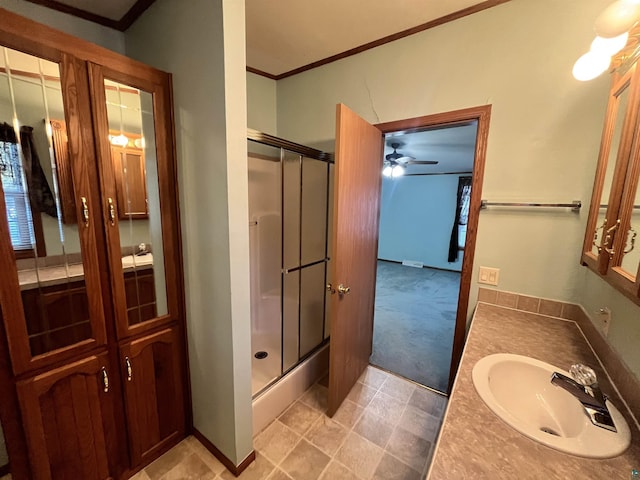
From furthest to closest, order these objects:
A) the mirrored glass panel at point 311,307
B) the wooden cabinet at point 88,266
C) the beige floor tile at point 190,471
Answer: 1. the mirrored glass panel at point 311,307
2. the beige floor tile at point 190,471
3. the wooden cabinet at point 88,266

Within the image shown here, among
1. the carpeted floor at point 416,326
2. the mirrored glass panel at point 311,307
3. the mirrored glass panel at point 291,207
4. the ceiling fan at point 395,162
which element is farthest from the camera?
the ceiling fan at point 395,162

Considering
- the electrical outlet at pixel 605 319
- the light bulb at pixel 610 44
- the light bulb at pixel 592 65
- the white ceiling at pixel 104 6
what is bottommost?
the electrical outlet at pixel 605 319

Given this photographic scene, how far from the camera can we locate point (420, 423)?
1.75m

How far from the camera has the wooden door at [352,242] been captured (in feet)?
5.01

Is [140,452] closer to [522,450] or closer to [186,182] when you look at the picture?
[186,182]

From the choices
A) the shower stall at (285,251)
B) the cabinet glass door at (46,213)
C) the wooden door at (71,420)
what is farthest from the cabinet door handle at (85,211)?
the shower stall at (285,251)

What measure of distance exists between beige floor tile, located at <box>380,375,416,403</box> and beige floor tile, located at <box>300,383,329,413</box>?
1.54 feet

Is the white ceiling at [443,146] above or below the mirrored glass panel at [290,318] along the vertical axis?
above

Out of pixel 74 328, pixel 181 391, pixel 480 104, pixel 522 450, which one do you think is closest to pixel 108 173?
pixel 74 328

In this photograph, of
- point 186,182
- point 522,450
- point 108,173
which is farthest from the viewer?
point 186,182

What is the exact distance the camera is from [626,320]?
3.06 ft

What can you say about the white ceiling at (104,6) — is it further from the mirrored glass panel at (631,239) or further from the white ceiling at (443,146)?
the mirrored glass panel at (631,239)

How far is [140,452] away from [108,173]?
145cm

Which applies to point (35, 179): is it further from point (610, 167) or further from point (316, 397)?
point (610, 167)
